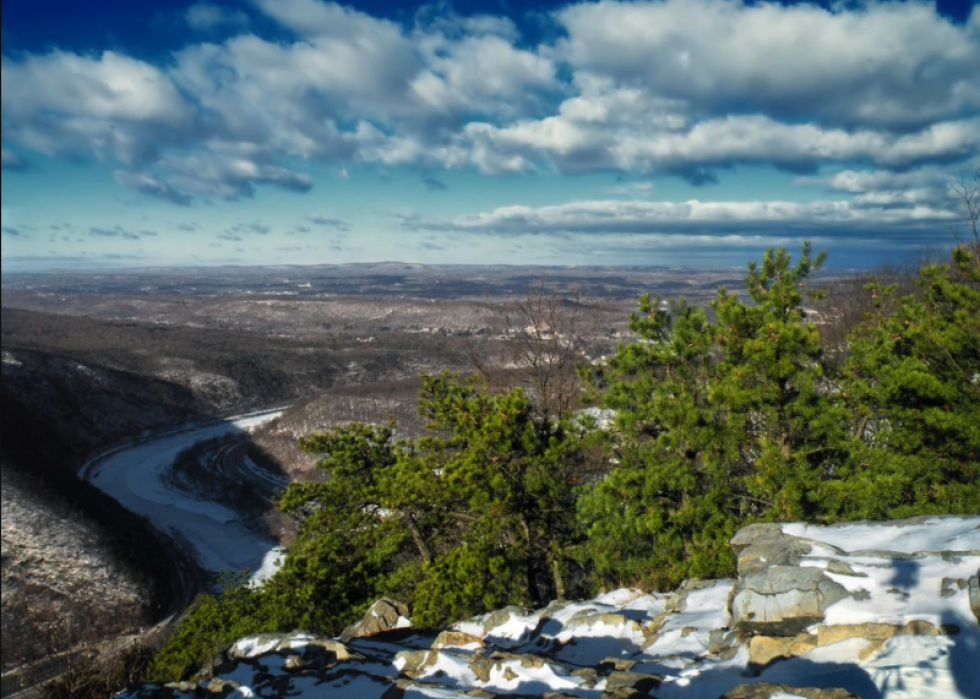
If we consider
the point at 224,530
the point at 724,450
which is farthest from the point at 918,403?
the point at 224,530

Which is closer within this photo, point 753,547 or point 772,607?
point 772,607

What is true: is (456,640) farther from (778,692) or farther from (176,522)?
(176,522)

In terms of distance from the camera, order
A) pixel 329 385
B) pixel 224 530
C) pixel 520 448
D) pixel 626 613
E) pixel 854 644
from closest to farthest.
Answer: pixel 854 644, pixel 626 613, pixel 520 448, pixel 224 530, pixel 329 385

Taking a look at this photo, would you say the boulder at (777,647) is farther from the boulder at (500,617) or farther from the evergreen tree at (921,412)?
the boulder at (500,617)

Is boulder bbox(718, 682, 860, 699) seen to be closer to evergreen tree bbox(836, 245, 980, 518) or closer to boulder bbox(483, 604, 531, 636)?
boulder bbox(483, 604, 531, 636)

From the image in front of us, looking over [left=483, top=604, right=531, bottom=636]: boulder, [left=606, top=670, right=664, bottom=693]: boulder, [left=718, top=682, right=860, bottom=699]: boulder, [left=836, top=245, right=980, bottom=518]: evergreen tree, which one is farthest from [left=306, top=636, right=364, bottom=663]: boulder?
[left=836, top=245, right=980, bottom=518]: evergreen tree

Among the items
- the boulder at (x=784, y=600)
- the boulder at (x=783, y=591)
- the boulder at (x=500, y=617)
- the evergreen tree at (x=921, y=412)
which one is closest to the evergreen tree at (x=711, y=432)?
the evergreen tree at (x=921, y=412)

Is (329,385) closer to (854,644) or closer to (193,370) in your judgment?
(193,370)
